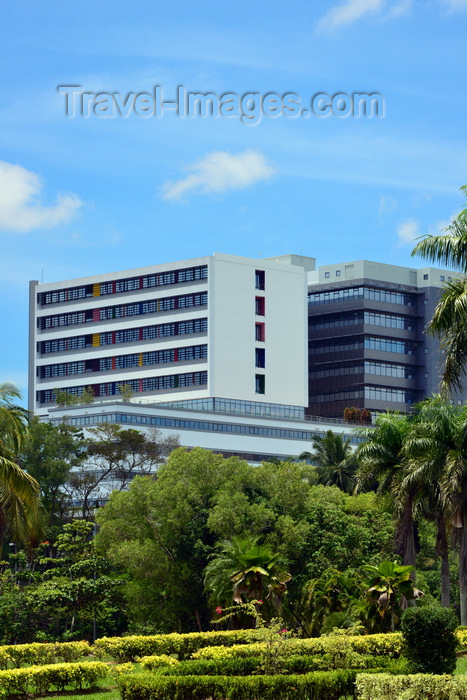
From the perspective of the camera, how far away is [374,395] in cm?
13162

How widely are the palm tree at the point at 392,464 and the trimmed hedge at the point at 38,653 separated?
61.0ft

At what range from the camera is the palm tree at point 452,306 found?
27.9 m

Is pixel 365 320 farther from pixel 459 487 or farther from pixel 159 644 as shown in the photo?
pixel 159 644

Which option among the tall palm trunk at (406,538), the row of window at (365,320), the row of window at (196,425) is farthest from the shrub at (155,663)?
the row of window at (365,320)

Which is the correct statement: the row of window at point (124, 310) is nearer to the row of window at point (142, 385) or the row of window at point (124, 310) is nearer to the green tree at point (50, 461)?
the row of window at point (142, 385)

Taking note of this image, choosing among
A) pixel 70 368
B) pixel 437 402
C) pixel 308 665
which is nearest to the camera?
pixel 308 665

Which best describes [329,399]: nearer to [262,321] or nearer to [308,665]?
[262,321]

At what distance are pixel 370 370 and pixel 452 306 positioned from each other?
104711 mm

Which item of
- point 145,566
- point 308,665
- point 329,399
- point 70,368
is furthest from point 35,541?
point 329,399

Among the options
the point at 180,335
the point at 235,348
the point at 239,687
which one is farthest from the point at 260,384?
the point at 239,687

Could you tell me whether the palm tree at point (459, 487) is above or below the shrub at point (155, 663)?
above

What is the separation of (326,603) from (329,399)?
290ft

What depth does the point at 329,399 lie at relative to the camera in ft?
440

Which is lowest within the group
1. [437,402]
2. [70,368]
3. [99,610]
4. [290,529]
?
[99,610]
